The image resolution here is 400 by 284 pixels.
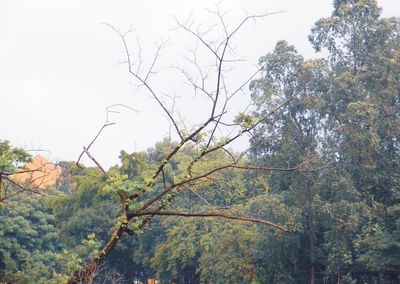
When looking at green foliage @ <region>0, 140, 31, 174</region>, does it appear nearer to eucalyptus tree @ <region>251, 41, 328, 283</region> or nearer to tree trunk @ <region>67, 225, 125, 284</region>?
tree trunk @ <region>67, 225, 125, 284</region>

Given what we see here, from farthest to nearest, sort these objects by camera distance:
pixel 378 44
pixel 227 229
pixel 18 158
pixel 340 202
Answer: pixel 227 229 < pixel 378 44 < pixel 340 202 < pixel 18 158

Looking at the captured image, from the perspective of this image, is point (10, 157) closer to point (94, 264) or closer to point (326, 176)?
point (94, 264)

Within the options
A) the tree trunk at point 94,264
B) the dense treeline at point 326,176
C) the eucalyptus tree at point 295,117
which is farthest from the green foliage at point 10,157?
the eucalyptus tree at point 295,117

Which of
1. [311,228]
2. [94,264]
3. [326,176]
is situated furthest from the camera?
[311,228]

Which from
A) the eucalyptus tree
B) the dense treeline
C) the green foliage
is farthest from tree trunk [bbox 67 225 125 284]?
the eucalyptus tree

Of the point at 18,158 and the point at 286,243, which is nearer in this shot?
the point at 18,158

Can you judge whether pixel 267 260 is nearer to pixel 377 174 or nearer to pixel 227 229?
pixel 227 229

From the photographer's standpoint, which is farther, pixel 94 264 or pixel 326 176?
pixel 326 176

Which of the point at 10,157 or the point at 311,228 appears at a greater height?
the point at 311,228

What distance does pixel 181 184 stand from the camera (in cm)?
556

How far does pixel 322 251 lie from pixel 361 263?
2.10 metres

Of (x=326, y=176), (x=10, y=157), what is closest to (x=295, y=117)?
(x=326, y=176)

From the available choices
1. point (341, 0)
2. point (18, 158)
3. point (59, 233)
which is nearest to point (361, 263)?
point (341, 0)

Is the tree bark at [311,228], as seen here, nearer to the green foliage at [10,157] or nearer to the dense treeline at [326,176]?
the dense treeline at [326,176]
